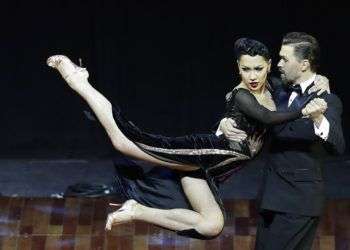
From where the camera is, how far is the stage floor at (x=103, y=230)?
17.3 feet

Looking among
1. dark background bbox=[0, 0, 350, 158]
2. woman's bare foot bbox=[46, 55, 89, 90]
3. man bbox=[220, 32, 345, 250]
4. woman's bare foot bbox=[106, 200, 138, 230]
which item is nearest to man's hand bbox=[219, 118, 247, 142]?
man bbox=[220, 32, 345, 250]

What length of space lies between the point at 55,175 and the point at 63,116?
1.73 ft

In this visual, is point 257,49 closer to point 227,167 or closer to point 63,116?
point 227,167

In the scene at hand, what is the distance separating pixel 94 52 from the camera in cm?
711

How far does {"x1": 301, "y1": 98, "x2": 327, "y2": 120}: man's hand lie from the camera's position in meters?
3.95

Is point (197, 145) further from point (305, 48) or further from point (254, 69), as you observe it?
point (305, 48)

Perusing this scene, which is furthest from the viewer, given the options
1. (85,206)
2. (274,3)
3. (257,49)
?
(274,3)

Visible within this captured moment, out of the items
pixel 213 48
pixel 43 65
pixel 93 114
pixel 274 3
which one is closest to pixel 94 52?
pixel 43 65

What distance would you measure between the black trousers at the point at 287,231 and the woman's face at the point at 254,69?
68 cm

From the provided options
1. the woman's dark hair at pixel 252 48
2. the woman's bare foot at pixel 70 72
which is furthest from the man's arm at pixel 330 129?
the woman's bare foot at pixel 70 72

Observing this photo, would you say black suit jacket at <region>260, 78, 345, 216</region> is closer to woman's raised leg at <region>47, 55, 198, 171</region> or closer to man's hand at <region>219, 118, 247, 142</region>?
man's hand at <region>219, 118, 247, 142</region>

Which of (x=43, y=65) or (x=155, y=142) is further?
(x=43, y=65)

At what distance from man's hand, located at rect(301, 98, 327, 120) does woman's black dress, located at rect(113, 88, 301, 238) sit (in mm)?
152

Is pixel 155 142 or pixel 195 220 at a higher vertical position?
pixel 155 142
